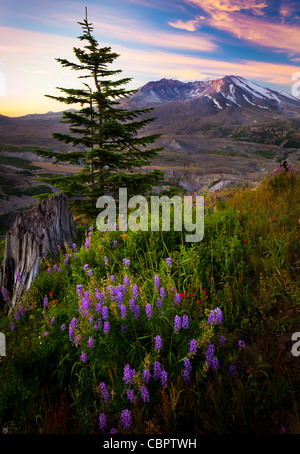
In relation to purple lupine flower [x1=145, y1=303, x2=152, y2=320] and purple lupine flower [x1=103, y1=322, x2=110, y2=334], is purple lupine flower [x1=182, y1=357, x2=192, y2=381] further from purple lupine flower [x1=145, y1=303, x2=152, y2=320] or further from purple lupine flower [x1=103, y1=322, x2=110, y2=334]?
purple lupine flower [x1=103, y1=322, x2=110, y2=334]

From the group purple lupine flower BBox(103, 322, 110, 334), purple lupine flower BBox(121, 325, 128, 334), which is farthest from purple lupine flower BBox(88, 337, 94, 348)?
purple lupine flower BBox(121, 325, 128, 334)

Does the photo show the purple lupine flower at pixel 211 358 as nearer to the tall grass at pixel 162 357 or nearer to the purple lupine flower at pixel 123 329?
the tall grass at pixel 162 357

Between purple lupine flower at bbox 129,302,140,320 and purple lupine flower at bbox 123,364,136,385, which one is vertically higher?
purple lupine flower at bbox 129,302,140,320

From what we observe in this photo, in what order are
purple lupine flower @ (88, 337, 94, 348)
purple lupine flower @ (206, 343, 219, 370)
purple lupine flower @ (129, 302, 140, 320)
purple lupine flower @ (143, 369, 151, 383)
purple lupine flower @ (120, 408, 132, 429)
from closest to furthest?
purple lupine flower @ (120, 408, 132, 429) < purple lupine flower @ (143, 369, 151, 383) < purple lupine flower @ (206, 343, 219, 370) < purple lupine flower @ (88, 337, 94, 348) < purple lupine flower @ (129, 302, 140, 320)

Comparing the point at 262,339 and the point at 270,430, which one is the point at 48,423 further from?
the point at 262,339

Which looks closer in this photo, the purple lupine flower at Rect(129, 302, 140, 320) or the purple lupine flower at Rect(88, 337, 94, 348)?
the purple lupine flower at Rect(88, 337, 94, 348)

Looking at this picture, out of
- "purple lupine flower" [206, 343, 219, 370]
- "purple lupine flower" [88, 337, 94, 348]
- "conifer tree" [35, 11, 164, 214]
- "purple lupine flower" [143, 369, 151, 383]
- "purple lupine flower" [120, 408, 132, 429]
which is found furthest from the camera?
"conifer tree" [35, 11, 164, 214]

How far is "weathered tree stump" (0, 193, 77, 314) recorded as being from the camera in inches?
170

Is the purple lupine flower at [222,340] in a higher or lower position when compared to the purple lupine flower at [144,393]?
higher

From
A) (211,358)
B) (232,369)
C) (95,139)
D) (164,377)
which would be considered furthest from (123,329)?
(95,139)

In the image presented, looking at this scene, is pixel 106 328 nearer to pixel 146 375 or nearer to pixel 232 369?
pixel 146 375

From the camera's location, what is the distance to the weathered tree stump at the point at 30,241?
4.32 meters

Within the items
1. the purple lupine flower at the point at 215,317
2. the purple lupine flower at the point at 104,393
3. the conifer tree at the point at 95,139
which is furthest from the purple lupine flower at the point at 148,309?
the conifer tree at the point at 95,139
